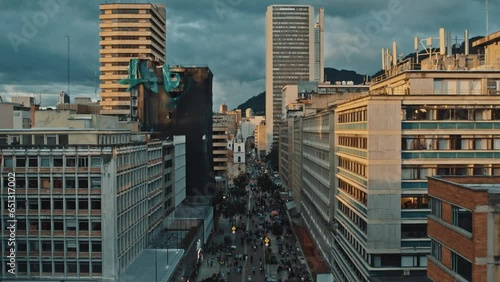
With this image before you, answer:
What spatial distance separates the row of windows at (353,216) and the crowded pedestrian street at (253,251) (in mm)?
15344

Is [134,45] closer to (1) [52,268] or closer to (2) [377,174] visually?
(1) [52,268]

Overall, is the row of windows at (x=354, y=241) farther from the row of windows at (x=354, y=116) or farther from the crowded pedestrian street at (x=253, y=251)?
the crowded pedestrian street at (x=253, y=251)

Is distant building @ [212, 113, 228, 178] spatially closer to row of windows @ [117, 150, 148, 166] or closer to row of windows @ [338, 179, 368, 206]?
row of windows @ [117, 150, 148, 166]

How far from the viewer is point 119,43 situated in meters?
114

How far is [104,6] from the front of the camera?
114562mm

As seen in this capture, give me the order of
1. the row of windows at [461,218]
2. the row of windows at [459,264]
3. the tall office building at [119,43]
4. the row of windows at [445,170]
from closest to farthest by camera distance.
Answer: the row of windows at [459,264]
the row of windows at [461,218]
the row of windows at [445,170]
the tall office building at [119,43]

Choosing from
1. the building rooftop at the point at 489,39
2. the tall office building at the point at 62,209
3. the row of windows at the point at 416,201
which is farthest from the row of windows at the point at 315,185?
the tall office building at the point at 62,209

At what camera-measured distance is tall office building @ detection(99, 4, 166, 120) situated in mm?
113688

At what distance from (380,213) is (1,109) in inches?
1532

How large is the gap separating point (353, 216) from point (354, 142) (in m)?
5.91

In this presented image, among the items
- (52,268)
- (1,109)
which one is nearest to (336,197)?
(52,268)

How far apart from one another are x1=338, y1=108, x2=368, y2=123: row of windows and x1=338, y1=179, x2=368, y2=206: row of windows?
5312mm

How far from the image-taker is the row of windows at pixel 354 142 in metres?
38.9

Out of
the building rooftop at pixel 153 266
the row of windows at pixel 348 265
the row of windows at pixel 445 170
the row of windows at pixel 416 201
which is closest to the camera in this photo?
the row of windows at pixel 445 170
